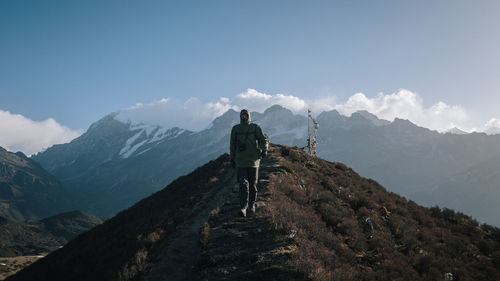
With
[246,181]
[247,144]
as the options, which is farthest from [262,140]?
[246,181]

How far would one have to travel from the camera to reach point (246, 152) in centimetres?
1034

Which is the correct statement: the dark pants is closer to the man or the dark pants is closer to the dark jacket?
the man

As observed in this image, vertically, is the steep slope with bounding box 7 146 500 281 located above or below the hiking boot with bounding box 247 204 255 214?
below

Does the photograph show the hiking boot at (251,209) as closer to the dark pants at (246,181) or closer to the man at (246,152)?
the man at (246,152)

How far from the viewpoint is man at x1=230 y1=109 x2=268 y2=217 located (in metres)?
10.3

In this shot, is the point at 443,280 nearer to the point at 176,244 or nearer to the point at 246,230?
the point at 246,230


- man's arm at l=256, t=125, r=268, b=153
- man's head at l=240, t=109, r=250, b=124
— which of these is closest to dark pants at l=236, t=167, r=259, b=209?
man's arm at l=256, t=125, r=268, b=153

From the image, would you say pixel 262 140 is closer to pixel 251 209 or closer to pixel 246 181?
pixel 246 181

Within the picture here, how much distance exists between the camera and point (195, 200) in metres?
18.6

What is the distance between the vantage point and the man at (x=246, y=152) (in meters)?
10.3

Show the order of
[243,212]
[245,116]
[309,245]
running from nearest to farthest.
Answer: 1. [309,245]
2. [243,212]
3. [245,116]

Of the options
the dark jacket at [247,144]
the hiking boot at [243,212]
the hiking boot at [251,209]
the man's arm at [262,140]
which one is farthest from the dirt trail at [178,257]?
the man's arm at [262,140]

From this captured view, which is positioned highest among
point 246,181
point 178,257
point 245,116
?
point 245,116

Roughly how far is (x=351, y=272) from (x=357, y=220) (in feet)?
18.0
